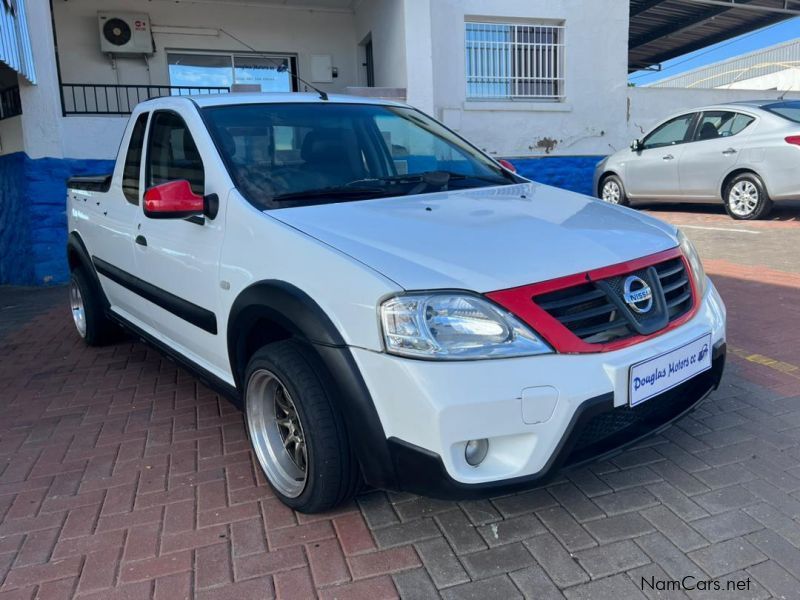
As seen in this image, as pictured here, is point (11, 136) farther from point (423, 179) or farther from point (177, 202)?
point (423, 179)

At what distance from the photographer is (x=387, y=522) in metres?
2.54

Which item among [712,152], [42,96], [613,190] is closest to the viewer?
[42,96]

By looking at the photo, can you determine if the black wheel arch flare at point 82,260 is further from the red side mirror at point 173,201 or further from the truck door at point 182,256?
the red side mirror at point 173,201

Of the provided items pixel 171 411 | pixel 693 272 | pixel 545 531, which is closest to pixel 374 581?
pixel 545 531

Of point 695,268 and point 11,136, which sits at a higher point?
point 11,136

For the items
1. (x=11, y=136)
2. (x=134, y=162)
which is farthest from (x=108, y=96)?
(x=134, y=162)

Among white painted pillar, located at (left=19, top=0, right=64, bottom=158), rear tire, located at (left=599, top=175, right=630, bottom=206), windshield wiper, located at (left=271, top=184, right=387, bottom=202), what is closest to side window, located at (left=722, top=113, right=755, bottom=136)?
rear tire, located at (left=599, top=175, right=630, bottom=206)

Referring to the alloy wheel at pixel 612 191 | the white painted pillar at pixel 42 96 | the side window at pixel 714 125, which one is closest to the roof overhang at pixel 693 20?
the alloy wheel at pixel 612 191

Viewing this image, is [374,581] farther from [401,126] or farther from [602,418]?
[401,126]

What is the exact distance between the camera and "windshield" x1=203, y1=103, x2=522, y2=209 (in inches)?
116

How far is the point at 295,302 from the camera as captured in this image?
93.0 inches

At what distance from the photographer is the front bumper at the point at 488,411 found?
2031 mm

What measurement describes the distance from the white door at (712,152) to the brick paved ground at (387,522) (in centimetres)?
636

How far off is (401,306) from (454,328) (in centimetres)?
19
